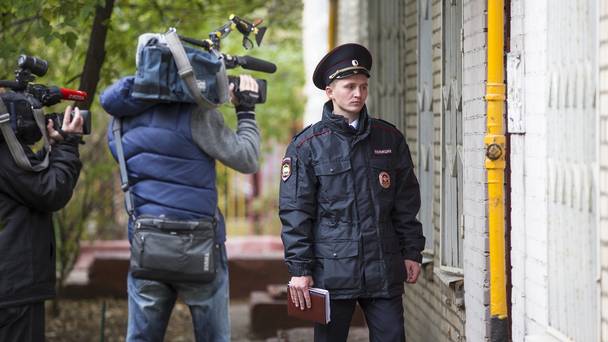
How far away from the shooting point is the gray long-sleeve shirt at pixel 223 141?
5441 millimetres

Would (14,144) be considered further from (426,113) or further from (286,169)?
(426,113)

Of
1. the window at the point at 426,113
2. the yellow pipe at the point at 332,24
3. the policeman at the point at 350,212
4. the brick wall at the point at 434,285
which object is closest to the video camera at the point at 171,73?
the policeman at the point at 350,212

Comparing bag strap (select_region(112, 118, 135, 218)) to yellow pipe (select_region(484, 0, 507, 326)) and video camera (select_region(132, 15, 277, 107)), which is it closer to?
video camera (select_region(132, 15, 277, 107))

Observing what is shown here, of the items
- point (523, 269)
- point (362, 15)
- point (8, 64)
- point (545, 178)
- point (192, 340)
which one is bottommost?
point (192, 340)

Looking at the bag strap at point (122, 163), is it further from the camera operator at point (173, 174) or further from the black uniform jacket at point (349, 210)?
the black uniform jacket at point (349, 210)

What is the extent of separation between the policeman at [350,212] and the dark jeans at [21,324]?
1.25 metres

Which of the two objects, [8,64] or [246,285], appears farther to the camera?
[246,285]

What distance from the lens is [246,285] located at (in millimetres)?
12398

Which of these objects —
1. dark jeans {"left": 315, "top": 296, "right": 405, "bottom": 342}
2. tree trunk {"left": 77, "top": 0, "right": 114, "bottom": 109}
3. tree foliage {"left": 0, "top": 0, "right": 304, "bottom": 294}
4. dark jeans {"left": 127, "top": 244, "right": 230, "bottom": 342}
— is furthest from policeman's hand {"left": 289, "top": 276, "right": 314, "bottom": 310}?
tree trunk {"left": 77, "top": 0, "right": 114, "bottom": 109}

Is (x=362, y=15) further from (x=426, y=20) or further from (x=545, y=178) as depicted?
(x=545, y=178)

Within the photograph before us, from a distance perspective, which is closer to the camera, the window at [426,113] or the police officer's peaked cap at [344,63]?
the police officer's peaked cap at [344,63]

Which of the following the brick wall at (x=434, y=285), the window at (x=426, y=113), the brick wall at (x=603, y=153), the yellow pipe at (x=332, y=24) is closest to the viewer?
the brick wall at (x=603, y=153)

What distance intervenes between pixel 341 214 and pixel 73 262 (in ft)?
21.3

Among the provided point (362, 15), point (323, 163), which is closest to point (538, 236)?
point (323, 163)
